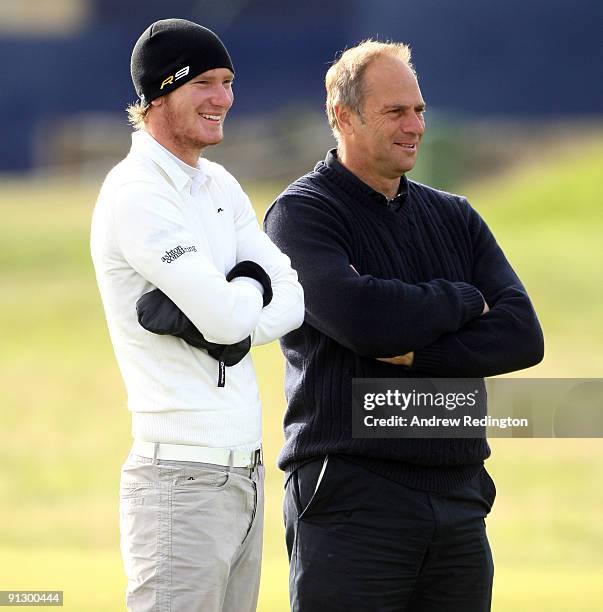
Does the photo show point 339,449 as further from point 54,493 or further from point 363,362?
point 54,493

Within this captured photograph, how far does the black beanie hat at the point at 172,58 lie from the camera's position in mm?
2783

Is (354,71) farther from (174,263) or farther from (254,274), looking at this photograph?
(174,263)

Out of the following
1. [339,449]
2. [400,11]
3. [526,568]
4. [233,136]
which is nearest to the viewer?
[339,449]

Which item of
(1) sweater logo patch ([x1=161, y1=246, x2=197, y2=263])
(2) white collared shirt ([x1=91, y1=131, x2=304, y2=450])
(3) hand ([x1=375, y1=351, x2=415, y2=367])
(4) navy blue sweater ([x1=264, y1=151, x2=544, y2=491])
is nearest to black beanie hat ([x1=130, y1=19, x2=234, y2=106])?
(2) white collared shirt ([x1=91, y1=131, x2=304, y2=450])

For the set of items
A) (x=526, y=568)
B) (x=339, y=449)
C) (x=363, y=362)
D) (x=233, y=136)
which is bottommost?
(x=526, y=568)

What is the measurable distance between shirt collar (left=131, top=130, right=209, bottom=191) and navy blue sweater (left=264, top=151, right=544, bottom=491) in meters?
0.38

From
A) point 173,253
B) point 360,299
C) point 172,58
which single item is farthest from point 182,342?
point 172,58

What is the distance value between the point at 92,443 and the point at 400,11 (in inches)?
804

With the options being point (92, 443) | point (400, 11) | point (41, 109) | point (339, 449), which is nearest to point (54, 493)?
point (92, 443)

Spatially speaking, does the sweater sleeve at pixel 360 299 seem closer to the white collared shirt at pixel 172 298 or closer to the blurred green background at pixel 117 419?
the white collared shirt at pixel 172 298

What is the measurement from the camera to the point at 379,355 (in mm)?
2994

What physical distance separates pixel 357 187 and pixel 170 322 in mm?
773

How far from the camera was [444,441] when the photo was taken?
303cm

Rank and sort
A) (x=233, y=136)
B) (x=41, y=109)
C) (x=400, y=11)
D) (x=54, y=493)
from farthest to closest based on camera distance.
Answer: (x=41, y=109) → (x=233, y=136) → (x=400, y=11) → (x=54, y=493)
